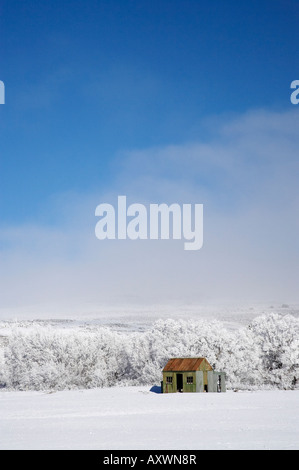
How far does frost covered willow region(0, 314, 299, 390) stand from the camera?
8469 centimetres

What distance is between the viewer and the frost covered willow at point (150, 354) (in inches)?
3334

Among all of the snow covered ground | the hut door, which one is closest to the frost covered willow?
the hut door

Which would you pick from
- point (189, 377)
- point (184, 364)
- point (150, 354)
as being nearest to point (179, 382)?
point (189, 377)

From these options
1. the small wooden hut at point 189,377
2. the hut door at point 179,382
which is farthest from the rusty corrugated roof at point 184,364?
the hut door at point 179,382

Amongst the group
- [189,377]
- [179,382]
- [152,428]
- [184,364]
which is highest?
[152,428]

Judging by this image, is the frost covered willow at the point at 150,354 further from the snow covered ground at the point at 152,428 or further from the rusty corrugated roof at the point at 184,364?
the snow covered ground at the point at 152,428

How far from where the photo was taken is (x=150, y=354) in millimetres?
93812

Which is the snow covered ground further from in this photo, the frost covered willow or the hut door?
the frost covered willow

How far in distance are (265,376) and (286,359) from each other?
508cm

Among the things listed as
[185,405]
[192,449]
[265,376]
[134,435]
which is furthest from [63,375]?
[192,449]

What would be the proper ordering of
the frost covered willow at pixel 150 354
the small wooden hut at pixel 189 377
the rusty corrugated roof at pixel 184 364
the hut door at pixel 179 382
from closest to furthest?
the small wooden hut at pixel 189 377
the hut door at pixel 179 382
the rusty corrugated roof at pixel 184 364
the frost covered willow at pixel 150 354

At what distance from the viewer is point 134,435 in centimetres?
2731

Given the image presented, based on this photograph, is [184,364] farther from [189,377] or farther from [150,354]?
[150,354]
